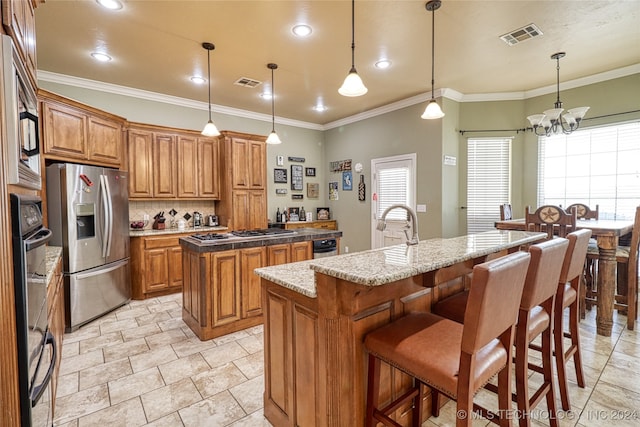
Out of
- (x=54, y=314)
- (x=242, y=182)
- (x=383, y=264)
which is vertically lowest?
(x=54, y=314)

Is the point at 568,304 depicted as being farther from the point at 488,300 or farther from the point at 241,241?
the point at 241,241

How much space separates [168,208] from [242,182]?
49.8 inches

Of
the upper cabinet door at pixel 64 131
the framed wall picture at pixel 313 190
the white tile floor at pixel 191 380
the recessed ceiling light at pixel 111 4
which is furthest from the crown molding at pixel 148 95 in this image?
the white tile floor at pixel 191 380

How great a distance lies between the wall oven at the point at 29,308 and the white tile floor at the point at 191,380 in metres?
0.82

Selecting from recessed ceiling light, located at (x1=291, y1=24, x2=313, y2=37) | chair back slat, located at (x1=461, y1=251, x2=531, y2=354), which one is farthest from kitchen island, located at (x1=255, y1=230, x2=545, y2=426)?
recessed ceiling light, located at (x1=291, y1=24, x2=313, y2=37)

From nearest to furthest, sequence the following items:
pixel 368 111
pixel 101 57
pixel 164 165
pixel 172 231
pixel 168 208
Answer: pixel 101 57 < pixel 172 231 < pixel 164 165 < pixel 168 208 < pixel 368 111

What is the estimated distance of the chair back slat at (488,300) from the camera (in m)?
1.06

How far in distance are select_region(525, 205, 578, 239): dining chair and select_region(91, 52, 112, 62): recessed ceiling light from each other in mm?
5065

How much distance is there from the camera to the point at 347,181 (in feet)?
21.0

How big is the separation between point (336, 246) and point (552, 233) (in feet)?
7.62

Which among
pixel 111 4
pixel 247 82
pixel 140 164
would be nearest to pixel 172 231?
pixel 140 164

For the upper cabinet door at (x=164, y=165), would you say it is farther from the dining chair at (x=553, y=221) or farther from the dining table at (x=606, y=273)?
the dining table at (x=606, y=273)

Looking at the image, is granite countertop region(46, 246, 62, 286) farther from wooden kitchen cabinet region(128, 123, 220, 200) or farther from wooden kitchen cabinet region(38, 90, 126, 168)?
wooden kitchen cabinet region(128, 123, 220, 200)

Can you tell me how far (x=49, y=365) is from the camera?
1407mm
